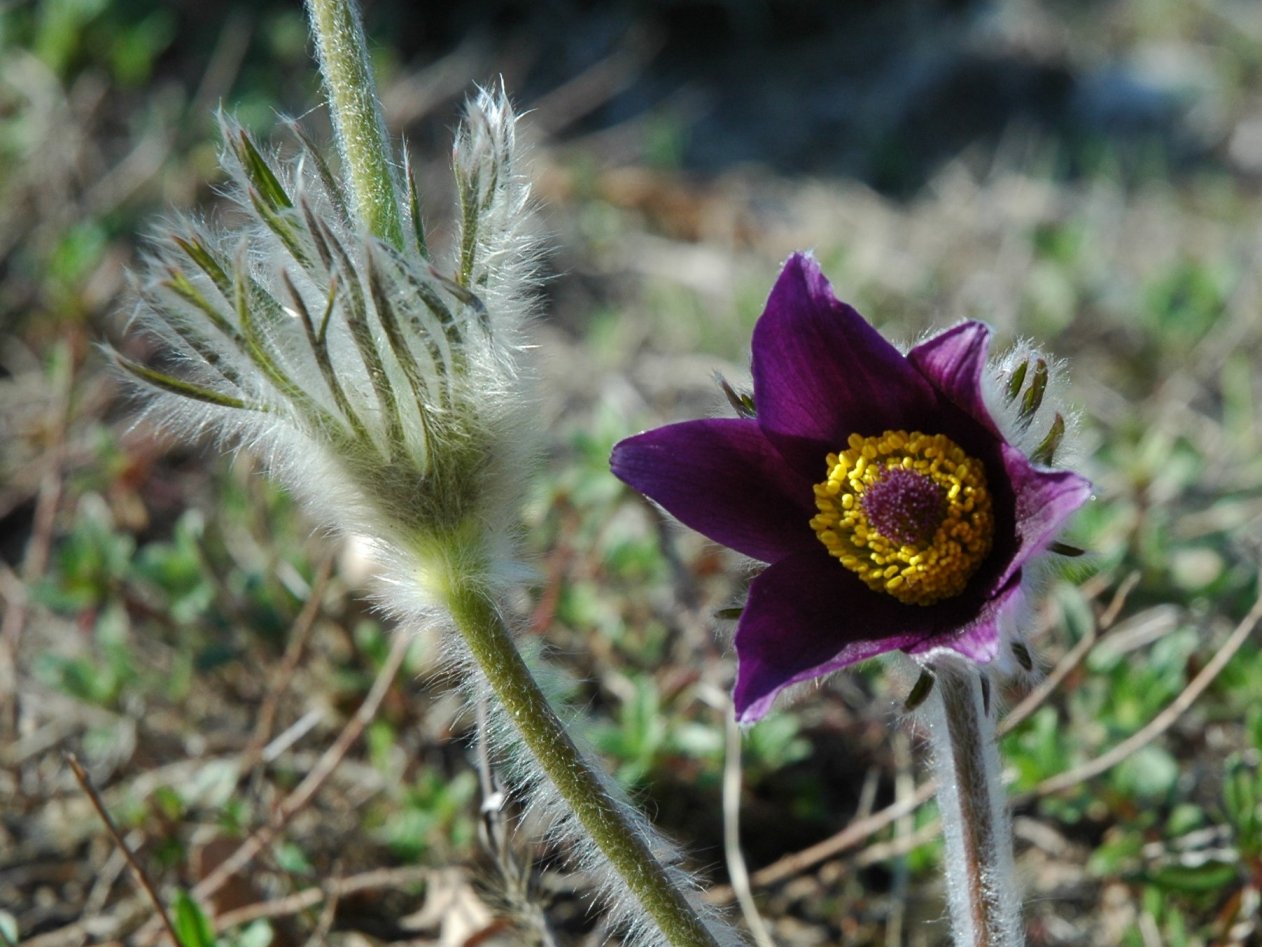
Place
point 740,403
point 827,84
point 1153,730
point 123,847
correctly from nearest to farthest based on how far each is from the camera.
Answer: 1. point 740,403
2. point 123,847
3. point 1153,730
4. point 827,84

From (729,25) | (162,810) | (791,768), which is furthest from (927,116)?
(162,810)

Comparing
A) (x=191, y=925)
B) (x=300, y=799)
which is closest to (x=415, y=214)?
(x=191, y=925)

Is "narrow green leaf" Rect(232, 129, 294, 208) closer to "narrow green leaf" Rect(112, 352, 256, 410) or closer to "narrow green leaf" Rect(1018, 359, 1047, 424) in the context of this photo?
"narrow green leaf" Rect(112, 352, 256, 410)

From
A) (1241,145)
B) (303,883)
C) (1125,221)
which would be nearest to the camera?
(303,883)

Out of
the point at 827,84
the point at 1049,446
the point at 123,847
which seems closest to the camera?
the point at 1049,446

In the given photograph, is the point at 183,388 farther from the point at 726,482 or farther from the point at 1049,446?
the point at 1049,446

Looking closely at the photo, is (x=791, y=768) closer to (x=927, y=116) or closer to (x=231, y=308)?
(x=231, y=308)

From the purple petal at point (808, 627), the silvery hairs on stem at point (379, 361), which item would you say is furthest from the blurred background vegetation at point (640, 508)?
the purple petal at point (808, 627)
